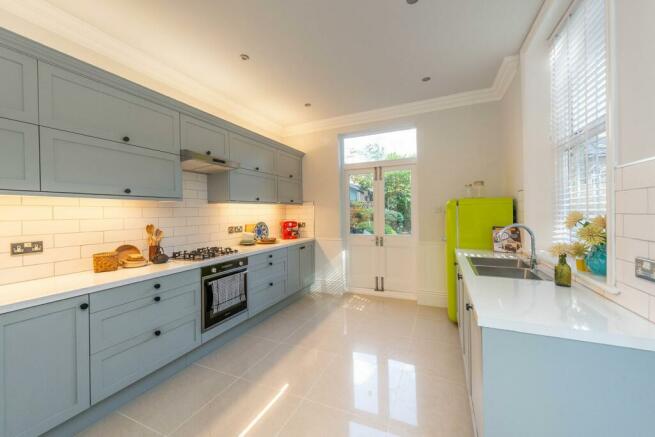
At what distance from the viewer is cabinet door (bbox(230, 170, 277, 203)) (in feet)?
9.60

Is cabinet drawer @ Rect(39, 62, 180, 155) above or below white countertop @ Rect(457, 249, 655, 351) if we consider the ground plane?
above

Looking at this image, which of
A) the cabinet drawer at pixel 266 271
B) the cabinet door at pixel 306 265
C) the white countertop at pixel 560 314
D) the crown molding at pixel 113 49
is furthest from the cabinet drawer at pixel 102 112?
the white countertop at pixel 560 314

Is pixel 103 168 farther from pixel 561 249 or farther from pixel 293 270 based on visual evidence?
pixel 561 249

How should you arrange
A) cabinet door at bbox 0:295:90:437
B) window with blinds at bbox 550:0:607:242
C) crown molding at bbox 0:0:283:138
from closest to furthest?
cabinet door at bbox 0:295:90:437
window with blinds at bbox 550:0:607:242
crown molding at bbox 0:0:283:138

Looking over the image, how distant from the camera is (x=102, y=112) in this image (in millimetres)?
1771

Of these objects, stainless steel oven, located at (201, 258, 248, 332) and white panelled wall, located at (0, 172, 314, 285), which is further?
stainless steel oven, located at (201, 258, 248, 332)

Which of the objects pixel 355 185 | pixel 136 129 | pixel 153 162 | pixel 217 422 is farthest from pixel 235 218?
pixel 217 422

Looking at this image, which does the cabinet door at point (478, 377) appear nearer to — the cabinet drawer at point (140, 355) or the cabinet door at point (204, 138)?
the cabinet drawer at point (140, 355)

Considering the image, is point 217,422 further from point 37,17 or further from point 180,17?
point 37,17

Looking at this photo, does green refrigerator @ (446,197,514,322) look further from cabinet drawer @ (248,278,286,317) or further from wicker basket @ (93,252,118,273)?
wicker basket @ (93,252,118,273)

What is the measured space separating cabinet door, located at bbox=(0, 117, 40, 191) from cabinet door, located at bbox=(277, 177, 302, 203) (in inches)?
94.6

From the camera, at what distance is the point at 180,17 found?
187cm

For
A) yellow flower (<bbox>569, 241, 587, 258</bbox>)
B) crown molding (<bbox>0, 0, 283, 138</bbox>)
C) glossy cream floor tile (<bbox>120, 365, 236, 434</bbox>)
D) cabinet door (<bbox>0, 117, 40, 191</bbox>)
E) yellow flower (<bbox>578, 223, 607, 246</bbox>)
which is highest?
crown molding (<bbox>0, 0, 283, 138</bbox>)

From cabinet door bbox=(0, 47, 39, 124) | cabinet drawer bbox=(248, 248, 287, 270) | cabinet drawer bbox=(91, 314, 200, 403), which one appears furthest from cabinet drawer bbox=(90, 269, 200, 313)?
cabinet door bbox=(0, 47, 39, 124)
